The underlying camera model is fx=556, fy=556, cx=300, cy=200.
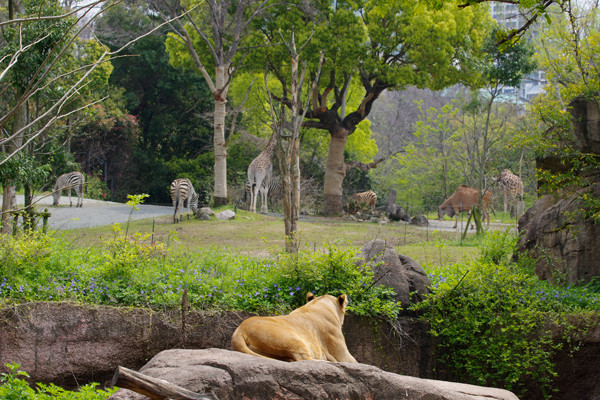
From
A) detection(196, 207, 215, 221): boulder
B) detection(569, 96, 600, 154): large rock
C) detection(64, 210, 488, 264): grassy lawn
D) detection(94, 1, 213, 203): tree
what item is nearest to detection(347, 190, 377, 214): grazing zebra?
detection(64, 210, 488, 264): grassy lawn

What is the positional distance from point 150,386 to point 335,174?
2202 cm

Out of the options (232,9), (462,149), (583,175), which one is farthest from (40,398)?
(462,149)

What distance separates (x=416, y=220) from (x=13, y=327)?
18196 millimetres

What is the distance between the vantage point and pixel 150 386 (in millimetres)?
3166

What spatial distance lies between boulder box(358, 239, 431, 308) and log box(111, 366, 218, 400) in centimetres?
402

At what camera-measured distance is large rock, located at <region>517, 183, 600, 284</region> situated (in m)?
8.05

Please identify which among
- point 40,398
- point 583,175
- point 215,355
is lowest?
point 40,398

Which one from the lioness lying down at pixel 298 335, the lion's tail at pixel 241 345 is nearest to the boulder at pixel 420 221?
the lioness lying down at pixel 298 335

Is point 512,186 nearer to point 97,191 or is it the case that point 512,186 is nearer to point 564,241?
point 564,241

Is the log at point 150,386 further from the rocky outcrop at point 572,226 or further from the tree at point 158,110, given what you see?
the tree at point 158,110

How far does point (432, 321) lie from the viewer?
688 centimetres

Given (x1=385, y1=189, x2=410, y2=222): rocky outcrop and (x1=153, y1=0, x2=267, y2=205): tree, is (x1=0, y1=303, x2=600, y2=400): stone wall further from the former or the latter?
(x1=385, y1=189, x2=410, y2=222): rocky outcrop

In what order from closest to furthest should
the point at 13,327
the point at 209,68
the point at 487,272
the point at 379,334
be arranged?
1. the point at 13,327
2. the point at 379,334
3. the point at 487,272
4. the point at 209,68

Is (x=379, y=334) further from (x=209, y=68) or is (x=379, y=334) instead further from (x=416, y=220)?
(x=209, y=68)
